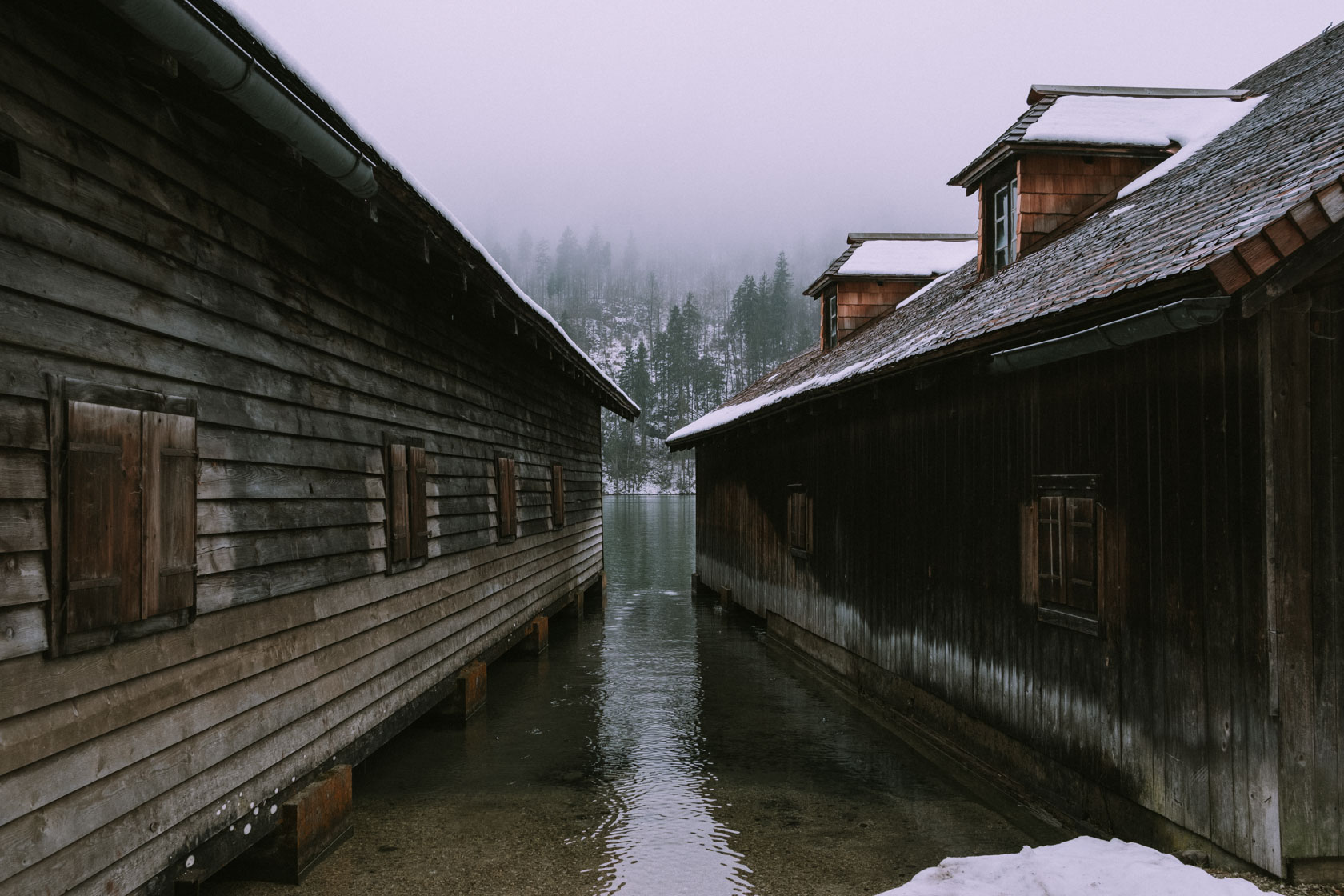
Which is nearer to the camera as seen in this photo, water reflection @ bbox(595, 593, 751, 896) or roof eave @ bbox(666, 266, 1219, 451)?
roof eave @ bbox(666, 266, 1219, 451)

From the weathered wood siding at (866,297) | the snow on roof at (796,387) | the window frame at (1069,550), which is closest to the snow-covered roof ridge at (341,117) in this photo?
the snow on roof at (796,387)

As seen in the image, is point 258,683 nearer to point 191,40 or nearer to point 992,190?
point 191,40

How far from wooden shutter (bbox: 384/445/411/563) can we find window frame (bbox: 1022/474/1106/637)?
207 inches

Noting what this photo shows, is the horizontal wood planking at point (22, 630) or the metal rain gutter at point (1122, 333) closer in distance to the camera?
the horizontal wood planking at point (22, 630)

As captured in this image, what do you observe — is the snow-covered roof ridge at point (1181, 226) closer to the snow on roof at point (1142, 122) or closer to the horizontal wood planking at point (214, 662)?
the snow on roof at point (1142, 122)

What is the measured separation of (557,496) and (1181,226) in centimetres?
1036

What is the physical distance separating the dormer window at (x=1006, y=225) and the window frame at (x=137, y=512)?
8.86 m

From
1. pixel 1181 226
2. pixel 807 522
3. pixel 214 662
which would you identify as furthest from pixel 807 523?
pixel 214 662

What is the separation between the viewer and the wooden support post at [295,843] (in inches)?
189

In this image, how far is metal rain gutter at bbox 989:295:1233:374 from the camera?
14.2 feet

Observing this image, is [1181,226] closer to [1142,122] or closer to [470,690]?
[1142,122]

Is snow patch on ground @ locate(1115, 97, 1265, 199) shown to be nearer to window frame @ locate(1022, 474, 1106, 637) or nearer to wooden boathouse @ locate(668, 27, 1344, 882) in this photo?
wooden boathouse @ locate(668, 27, 1344, 882)

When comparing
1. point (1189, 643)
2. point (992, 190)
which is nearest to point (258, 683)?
point (1189, 643)

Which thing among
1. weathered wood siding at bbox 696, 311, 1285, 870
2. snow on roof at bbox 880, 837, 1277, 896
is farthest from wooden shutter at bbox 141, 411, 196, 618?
weathered wood siding at bbox 696, 311, 1285, 870
